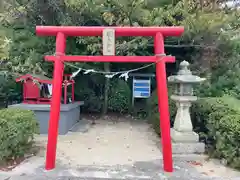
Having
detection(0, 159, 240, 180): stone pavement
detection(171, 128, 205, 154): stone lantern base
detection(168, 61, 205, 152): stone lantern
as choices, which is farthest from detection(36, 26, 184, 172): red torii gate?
detection(168, 61, 205, 152): stone lantern

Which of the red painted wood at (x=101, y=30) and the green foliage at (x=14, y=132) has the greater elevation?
the red painted wood at (x=101, y=30)

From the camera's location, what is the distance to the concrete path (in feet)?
14.1

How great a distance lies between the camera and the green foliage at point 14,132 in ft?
14.8

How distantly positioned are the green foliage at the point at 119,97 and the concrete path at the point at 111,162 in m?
3.12

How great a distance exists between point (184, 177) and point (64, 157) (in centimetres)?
224

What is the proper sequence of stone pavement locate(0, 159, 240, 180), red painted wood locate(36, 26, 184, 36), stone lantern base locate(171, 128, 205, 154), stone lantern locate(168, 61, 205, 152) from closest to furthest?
stone pavement locate(0, 159, 240, 180)
red painted wood locate(36, 26, 184, 36)
stone lantern base locate(171, 128, 205, 154)
stone lantern locate(168, 61, 205, 152)

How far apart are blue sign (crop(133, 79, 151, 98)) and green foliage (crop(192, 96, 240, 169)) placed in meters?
3.72

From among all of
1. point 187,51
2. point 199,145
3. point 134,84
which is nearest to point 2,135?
point 199,145

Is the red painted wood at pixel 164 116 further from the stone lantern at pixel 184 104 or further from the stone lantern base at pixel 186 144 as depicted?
the stone lantern at pixel 184 104

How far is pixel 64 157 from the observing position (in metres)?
5.18

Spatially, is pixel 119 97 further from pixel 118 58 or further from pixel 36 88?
pixel 118 58

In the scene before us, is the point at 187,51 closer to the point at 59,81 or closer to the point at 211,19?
the point at 211,19

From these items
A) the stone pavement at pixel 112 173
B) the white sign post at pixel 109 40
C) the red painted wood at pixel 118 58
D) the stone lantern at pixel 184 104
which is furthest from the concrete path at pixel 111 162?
the white sign post at pixel 109 40

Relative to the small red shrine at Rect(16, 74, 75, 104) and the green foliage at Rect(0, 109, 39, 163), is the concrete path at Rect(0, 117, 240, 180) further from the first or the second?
the small red shrine at Rect(16, 74, 75, 104)
